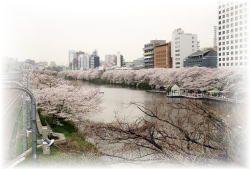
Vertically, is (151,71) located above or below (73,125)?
above

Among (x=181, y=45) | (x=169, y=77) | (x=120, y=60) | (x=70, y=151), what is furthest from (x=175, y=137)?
(x=169, y=77)

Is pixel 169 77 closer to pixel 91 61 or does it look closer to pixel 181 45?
pixel 181 45

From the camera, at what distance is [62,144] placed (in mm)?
2168

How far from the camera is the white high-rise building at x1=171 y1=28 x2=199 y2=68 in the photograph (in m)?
2.45

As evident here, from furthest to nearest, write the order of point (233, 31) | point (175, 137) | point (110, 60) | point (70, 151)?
point (110, 60)
point (233, 31)
point (70, 151)
point (175, 137)

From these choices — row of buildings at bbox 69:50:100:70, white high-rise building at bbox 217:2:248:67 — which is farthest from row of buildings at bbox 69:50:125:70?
white high-rise building at bbox 217:2:248:67

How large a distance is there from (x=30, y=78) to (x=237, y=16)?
2.24 m

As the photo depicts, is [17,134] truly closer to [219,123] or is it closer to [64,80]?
[64,80]

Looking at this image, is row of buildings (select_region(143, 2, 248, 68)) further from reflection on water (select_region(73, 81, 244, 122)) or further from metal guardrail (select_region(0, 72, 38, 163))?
metal guardrail (select_region(0, 72, 38, 163))

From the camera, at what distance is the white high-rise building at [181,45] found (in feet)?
8.04

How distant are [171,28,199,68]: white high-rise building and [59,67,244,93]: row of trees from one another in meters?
0.18

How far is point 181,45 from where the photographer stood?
104 inches

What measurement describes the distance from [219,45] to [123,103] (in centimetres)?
126

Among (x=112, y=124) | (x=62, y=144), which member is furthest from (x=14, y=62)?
(x=112, y=124)
